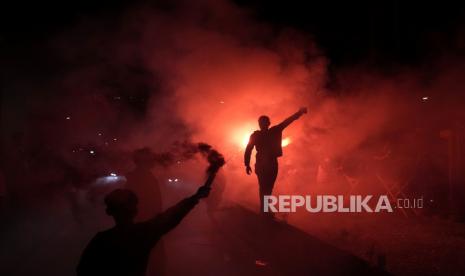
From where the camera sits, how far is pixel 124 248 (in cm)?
262

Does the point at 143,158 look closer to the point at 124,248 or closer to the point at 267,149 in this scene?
the point at 124,248

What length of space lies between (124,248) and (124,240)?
0.04 metres

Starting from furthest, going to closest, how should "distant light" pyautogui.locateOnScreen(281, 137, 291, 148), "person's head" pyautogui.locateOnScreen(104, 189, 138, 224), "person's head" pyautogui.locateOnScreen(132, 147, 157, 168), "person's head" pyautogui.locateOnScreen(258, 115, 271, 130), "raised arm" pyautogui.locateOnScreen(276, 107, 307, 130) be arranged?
"distant light" pyautogui.locateOnScreen(281, 137, 291, 148)
"person's head" pyautogui.locateOnScreen(258, 115, 271, 130)
"raised arm" pyautogui.locateOnScreen(276, 107, 307, 130)
"person's head" pyautogui.locateOnScreen(132, 147, 157, 168)
"person's head" pyautogui.locateOnScreen(104, 189, 138, 224)

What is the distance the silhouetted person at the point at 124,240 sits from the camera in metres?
2.59

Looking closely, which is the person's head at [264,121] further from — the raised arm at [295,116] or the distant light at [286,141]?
the distant light at [286,141]

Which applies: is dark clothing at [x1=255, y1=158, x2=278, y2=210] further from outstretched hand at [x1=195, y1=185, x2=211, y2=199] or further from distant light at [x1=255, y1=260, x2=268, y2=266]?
outstretched hand at [x1=195, y1=185, x2=211, y2=199]

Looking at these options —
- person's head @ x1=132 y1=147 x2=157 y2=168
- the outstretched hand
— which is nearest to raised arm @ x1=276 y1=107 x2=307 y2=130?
person's head @ x1=132 y1=147 x2=157 y2=168

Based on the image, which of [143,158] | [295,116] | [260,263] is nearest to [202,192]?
[143,158]

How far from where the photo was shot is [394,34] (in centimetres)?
1218

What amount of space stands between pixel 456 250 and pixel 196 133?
6721 mm

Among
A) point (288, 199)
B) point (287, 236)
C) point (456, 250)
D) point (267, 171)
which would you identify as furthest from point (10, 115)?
point (456, 250)

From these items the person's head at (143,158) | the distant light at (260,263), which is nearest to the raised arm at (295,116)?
the distant light at (260,263)

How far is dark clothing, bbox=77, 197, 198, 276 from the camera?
8.48 ft

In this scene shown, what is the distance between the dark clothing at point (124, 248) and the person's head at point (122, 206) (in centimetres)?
5
